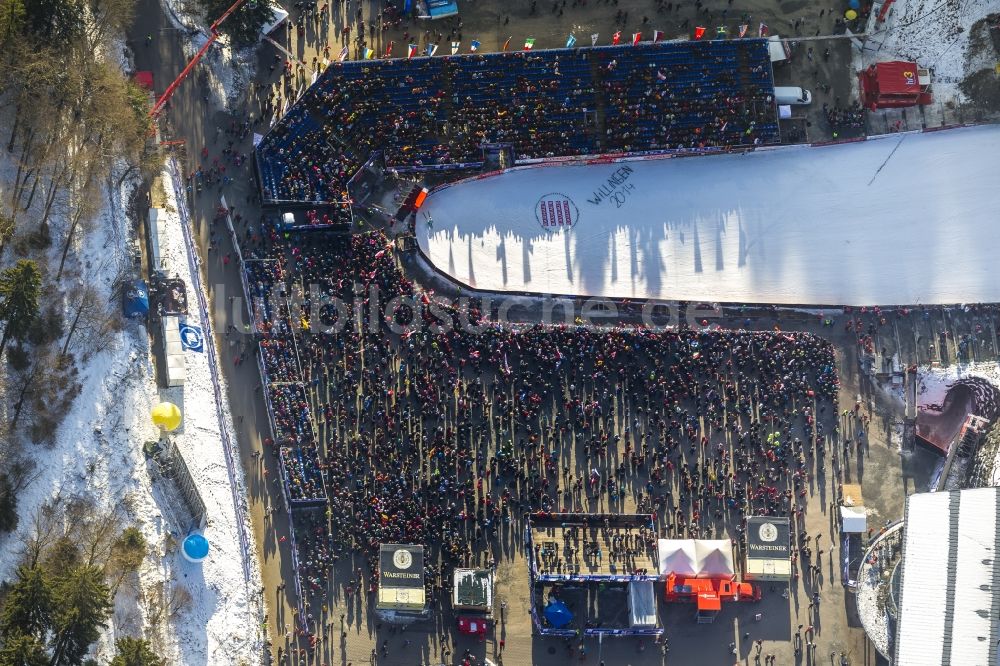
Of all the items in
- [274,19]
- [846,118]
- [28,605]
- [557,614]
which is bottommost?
[557,614]

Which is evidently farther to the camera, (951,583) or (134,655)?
(951,583)

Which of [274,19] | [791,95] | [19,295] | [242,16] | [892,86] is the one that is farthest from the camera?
[791,95]

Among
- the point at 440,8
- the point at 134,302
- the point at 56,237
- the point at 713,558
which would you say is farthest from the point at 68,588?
the point at 440,8

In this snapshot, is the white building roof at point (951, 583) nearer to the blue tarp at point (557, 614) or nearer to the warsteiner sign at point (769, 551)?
the warsteiner sign at point (769, 551)

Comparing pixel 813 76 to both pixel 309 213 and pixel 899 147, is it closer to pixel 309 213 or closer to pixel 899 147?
pixel 899 147

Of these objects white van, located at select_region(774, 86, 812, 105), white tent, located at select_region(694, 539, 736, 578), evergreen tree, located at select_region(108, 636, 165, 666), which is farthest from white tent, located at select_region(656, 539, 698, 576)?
evergreen tree, located at select_region(108, 636, 165, 666)

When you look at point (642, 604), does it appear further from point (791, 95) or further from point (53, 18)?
point (53, 18)

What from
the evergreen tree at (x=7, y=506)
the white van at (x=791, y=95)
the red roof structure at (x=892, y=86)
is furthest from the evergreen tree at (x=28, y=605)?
the red roof structure at (x=892, y=86)
